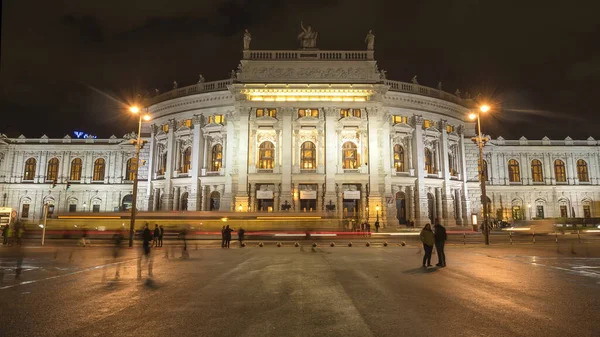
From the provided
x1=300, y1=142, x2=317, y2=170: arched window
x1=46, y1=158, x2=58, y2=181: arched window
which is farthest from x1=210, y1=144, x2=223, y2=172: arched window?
x1=46, y1=158, x2=58, y2=181: arched window

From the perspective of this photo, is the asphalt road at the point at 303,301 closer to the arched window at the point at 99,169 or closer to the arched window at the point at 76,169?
the arched window at the point at 99,169

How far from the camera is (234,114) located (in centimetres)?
4603

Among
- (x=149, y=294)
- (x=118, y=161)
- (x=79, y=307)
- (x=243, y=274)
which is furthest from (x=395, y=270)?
(x=118, y=161)

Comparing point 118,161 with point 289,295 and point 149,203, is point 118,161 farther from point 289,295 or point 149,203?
point 289,295

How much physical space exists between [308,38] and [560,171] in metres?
45.2

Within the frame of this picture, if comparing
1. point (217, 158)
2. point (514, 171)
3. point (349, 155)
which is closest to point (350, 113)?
point (349, 155)

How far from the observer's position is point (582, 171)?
2291 inches

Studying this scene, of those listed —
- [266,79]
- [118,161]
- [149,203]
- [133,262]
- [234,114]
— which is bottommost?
[133,262]

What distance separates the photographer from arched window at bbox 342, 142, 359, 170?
150 ft

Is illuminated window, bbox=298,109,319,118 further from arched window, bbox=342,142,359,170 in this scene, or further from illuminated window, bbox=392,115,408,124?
illuminated window, bbox=392,115,408,124

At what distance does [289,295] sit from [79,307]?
13.7 ft

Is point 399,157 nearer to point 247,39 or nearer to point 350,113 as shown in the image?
point 350,113

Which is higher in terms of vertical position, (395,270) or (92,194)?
(92,194)

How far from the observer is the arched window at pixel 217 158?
4825cm
